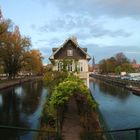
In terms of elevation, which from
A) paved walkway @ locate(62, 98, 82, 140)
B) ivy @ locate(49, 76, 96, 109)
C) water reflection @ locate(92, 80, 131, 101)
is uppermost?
ivy @ locate(49, 76, 96, 109)

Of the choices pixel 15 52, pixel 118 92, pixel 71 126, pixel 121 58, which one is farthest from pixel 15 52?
pixel 121 58

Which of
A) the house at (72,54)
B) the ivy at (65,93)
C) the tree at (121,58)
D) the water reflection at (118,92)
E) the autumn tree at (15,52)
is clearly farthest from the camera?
the tree at (121,58)

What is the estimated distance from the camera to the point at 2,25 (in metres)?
63.1

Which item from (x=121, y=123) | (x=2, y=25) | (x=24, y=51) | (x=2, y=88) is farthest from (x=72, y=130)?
(x=24, y=51)

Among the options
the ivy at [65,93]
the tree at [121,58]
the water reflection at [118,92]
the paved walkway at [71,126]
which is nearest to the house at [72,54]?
the water reflection at [118,92]

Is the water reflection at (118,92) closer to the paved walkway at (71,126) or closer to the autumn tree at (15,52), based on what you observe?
the autumn tree at (15,52)

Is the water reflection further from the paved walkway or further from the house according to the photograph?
the paved walkway

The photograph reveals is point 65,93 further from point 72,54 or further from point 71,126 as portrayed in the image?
point 72,54

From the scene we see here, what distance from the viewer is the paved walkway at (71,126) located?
19.1 m

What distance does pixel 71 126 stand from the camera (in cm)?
2250

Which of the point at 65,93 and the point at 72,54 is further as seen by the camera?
the point at 72,54

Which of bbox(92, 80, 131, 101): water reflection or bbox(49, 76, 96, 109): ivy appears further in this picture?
bbox(92, 80, 131, 101): water reflection

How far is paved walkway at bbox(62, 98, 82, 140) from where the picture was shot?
1912cm

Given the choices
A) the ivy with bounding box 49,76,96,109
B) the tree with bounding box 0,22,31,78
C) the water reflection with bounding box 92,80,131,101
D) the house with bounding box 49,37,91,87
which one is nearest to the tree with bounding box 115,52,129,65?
the water reflection with bounding box 92,80,131,101
